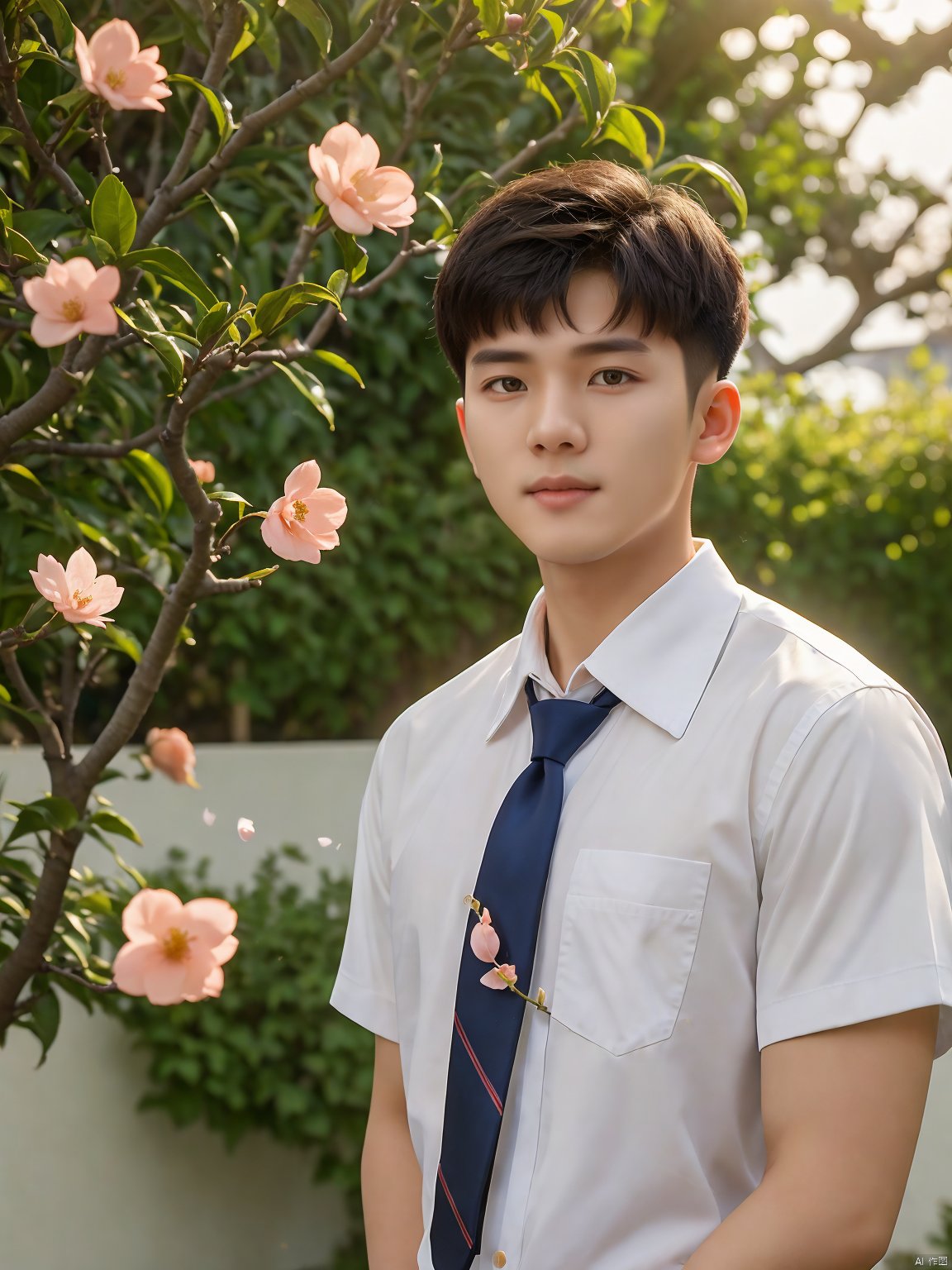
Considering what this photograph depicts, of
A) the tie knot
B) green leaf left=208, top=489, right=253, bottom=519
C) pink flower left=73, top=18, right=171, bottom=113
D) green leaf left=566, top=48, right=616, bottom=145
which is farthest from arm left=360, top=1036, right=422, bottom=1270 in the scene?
green leaf left=566, top=48, right=616, bottom=145

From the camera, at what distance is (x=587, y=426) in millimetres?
1188

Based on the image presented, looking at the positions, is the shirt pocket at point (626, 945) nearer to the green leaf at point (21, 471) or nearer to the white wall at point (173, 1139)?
the green leaf at point (21, 471)

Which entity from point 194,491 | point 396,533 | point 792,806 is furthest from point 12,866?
point 396,533

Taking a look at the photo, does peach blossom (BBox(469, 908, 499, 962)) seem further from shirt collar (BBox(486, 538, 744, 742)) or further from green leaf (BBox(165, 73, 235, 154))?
green leaf (BBox(165, 73, 235, 154))

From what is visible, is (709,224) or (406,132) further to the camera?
(406,132)

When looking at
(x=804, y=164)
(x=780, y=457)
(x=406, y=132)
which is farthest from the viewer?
(x=804, y=164)

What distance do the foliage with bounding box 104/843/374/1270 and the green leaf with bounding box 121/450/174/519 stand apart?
1.30 m

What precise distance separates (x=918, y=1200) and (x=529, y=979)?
2.79 meters

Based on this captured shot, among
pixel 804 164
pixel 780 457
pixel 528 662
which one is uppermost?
pixel 804 164

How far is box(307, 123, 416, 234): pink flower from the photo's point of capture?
1181 mm

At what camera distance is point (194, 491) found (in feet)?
4.13

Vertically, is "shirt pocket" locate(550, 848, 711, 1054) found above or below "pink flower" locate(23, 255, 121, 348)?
below

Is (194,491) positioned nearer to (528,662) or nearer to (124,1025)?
(528,662)

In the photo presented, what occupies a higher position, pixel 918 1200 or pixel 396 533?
pixel 396 533
